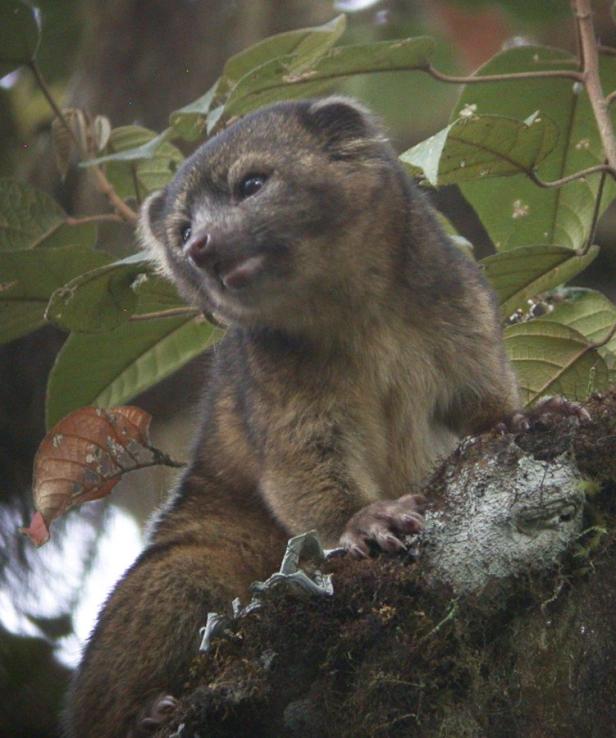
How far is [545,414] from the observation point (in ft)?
11.9

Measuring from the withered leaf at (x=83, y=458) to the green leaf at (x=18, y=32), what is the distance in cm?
151

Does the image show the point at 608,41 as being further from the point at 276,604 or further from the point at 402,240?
the point at 276,604

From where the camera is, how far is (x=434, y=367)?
4.46m

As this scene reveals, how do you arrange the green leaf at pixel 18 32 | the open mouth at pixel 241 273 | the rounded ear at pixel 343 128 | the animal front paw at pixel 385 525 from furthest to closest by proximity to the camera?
the green leaf at pixel 18 32 < the rounded ear at pixel 343 128 < the open mouth at pixel 241 273 < the animal front paw at pixel 385 525

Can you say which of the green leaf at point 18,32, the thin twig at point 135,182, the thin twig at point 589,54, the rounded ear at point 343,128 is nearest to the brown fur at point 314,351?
the rounded ear at point 343,128

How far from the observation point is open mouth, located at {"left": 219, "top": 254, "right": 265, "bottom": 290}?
14.4ft

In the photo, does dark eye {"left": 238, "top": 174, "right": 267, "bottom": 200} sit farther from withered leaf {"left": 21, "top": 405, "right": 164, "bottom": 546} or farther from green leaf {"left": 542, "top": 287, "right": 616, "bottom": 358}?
green leaf {"left": 542, "top": 287, "right": 616, "bottom": 358}

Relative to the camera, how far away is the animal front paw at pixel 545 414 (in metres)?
3.44

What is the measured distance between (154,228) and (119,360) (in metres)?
0.58

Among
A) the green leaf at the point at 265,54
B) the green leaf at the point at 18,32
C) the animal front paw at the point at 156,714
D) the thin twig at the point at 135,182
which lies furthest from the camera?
the thin twig at the point at 135,182

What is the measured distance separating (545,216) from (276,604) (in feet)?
7.48

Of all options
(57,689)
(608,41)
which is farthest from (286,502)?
(608,41)

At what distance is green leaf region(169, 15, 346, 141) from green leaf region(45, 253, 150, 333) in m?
0.52

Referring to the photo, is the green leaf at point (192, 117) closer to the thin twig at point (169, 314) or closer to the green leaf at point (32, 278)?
the green leaf at point (32, 278)
